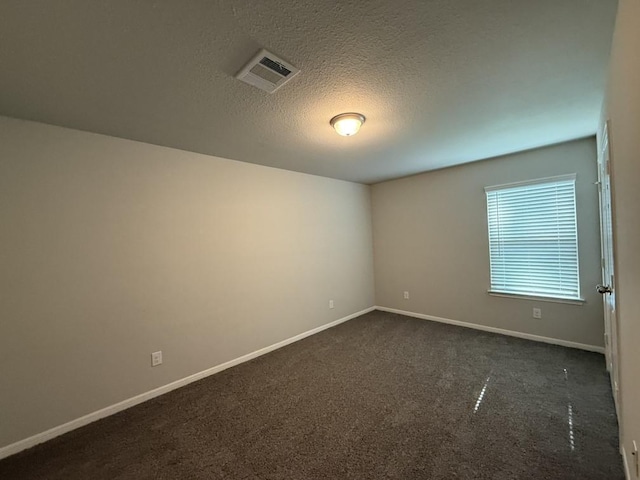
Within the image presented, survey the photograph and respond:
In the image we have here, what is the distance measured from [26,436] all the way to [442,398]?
10.4 feet

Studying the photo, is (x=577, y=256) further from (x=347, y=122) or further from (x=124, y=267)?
(x=124, y=267)

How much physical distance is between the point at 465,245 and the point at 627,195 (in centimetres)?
280

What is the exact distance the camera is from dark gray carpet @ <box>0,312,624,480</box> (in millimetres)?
1611

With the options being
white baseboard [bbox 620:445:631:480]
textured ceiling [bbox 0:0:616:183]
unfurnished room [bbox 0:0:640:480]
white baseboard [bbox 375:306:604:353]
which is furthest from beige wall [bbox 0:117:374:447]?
white baseboard [bbox 620:445:631:480]

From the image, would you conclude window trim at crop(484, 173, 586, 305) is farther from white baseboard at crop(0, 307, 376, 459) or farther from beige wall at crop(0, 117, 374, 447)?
white baseboard at crop(0, 307, 376, 459)

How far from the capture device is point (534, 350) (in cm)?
304

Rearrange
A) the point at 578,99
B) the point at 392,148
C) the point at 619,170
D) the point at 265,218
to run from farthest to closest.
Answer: the point at 265,218
the point at 392,148
the point at 578,99
the point at 619,170

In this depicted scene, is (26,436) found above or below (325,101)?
below

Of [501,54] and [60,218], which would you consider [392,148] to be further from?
[60,218]

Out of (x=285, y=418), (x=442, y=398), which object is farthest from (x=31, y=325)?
(x=442, y=398)

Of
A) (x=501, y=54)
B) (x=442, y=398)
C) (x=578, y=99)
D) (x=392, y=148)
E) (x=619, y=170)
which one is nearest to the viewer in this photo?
(x=619, y=170)

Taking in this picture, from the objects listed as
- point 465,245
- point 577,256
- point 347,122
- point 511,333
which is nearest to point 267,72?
point 347,122

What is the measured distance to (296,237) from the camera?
379 cm

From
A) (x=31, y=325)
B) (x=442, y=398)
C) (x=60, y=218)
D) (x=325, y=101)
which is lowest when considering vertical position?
(x=442, y=398)
